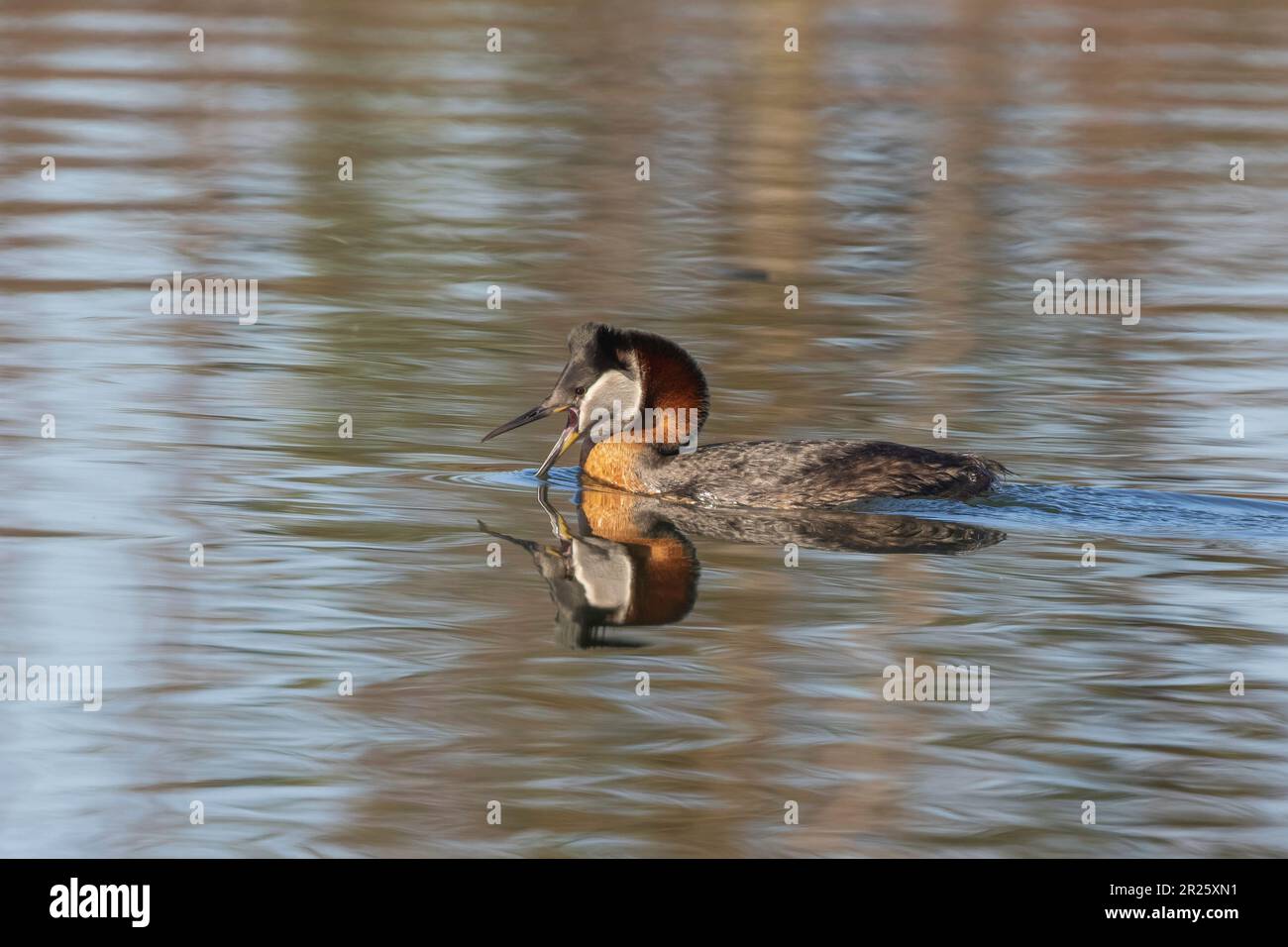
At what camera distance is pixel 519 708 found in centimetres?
746

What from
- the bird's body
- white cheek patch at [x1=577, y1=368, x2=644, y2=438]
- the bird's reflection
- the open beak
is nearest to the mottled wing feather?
the bird's body

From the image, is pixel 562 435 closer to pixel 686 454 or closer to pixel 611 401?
pixel 611 401

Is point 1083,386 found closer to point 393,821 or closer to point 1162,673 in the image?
point 1162,673

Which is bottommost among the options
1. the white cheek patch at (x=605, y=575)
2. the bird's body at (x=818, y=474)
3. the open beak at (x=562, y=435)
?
the white cheek patch at (x=605, y=575)

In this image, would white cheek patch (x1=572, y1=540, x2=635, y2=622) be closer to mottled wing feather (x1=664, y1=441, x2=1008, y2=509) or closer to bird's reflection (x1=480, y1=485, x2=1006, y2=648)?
bird's reflection (x1=480, y1=485, x2=1006, y2=648)

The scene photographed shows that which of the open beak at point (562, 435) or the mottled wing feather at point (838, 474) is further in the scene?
the open beak at point (562, 435)

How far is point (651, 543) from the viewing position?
397 inches

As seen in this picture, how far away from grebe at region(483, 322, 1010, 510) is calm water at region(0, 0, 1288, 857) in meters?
0.18

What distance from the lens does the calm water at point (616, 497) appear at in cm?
679

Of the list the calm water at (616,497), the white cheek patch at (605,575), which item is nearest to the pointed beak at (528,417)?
the calm water at (616,497)

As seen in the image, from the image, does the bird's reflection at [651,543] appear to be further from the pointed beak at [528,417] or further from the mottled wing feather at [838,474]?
the pointed beak at [528,417]

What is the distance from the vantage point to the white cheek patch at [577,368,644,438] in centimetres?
1115

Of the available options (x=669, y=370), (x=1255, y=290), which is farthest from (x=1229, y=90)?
(x=669, y=370)

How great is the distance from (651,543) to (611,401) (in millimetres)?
1325
